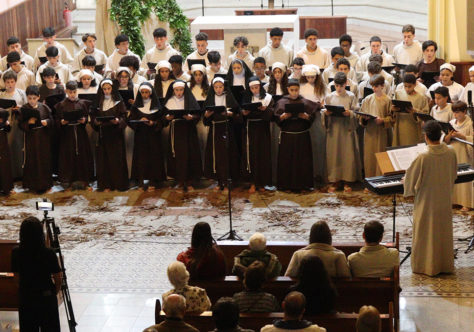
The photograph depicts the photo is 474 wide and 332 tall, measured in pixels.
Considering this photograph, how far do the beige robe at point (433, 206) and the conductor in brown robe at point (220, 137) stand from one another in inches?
153

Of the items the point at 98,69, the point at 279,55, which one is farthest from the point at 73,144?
the point at 279,55

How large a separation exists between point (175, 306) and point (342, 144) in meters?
6.80

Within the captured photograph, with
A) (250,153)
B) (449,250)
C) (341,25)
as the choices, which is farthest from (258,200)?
(341,25)

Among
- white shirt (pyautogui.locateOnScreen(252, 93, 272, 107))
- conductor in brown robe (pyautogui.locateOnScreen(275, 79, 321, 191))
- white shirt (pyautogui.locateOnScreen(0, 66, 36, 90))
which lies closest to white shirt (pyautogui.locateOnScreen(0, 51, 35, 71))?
white shirt (pyautogui.locateOnScreen(0, 66, 36, 90))

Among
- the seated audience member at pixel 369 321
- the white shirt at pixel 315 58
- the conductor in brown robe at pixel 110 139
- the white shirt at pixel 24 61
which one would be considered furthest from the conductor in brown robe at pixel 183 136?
the seated audience member at pixel 369 321

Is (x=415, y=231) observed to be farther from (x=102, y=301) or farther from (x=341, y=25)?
(x=341, y=25)

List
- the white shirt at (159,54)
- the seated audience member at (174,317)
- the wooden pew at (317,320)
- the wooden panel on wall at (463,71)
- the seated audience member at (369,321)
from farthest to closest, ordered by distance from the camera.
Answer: the white shirt at (159,54), the wooden panel on wall at (463,71), the wooden pew at (317,320), the seated audience member at (174,317), the seated audience member at (369,321)

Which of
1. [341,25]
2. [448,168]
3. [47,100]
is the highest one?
[341,25]

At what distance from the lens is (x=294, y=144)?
1249 centimetres

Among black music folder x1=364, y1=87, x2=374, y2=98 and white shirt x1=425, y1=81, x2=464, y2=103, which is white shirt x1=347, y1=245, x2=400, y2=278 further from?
white shirt x1=425, y1=81, x2=464, y2=103

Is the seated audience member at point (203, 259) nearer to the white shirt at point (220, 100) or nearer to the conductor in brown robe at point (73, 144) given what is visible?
the white shirt at point (220, 100)

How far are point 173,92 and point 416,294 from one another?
522 cm

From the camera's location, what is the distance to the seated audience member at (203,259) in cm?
758

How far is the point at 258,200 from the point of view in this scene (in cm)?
1234
